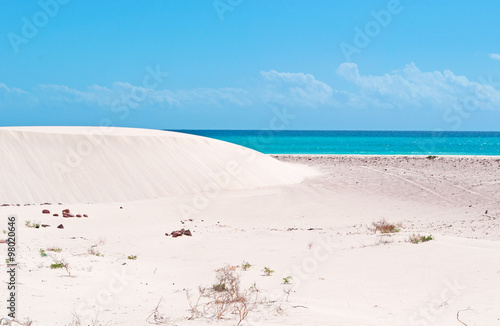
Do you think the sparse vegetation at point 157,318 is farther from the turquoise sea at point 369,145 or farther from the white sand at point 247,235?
the turquoise sea at point 369,145

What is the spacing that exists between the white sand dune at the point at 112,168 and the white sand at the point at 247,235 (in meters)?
0.07

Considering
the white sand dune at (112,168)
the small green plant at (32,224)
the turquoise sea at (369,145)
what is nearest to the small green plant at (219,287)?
the small green plant at (32,224)

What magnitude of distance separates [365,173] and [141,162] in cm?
1089

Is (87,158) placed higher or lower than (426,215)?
higher

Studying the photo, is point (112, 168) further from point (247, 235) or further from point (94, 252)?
Result: point (94, 252)

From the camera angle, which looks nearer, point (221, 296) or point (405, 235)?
point (221, 296)

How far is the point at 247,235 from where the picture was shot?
10664mm

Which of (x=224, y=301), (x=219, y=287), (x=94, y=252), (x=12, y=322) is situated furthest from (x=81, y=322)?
(x=94, y=252)

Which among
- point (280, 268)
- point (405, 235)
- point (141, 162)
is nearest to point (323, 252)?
point (280, 268)

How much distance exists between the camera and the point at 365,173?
23.6m

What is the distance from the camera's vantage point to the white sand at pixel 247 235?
550 centimetres

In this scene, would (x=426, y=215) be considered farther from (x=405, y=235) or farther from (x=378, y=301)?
(x=378, y=301)

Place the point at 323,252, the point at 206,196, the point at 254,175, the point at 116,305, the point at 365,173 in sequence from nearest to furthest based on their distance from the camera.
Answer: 1. the point at 116,305
2. the point at 323,252
3. the point at 206,196
4. the point at 254,175
5. the point at 365,173

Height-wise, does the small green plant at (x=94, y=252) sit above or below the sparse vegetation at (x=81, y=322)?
below
